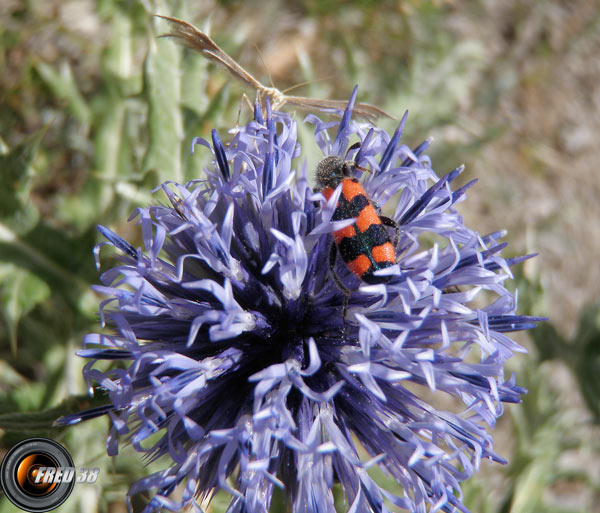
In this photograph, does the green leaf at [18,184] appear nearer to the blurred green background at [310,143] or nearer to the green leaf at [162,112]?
the blurred green background at [310,143]

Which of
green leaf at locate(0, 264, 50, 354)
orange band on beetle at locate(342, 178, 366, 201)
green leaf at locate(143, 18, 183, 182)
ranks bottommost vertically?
green leaf at locate(0, 264, 50, 354)

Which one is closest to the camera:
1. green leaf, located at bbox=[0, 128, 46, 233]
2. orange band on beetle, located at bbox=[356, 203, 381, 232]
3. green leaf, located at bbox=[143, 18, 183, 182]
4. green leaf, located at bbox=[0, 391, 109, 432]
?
orange band on beetle, located at bbox=[356, 203, 381, 232]

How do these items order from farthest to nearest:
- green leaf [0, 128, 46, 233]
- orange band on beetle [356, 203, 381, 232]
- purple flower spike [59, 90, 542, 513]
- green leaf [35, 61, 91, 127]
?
green leaf [35, 61, 91, 127], green leaf [0, 128, 46, 233], orange band on beetle [356, 203, 381, 232], purple flower spike [59, 90, 542, 513]

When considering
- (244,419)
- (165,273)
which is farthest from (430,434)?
(165,273)

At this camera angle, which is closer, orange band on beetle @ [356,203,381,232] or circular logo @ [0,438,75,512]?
orange band on beetle @ [356,203,381,232]

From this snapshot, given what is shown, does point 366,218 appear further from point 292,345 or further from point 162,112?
point 162,112

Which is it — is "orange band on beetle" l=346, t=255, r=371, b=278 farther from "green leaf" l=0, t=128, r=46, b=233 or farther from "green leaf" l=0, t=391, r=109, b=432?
"green leaf" l=0, t=128, r=46, b=233

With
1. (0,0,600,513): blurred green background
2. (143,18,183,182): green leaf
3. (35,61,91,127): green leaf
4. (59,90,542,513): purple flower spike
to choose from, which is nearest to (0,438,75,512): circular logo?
(0,0,600,513): blurred green background
